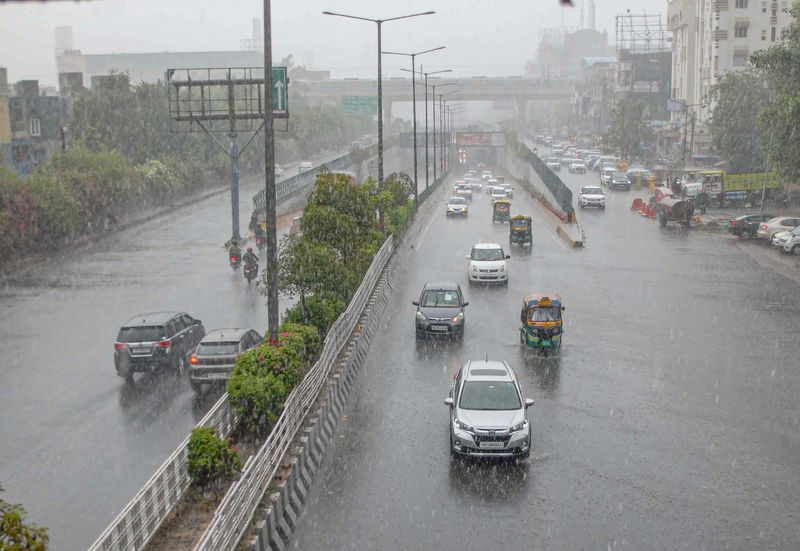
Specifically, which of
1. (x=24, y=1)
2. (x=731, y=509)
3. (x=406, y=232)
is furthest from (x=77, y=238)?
(x=24, y=1)

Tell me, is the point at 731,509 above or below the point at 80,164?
below

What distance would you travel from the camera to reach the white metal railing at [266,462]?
11.1 metres

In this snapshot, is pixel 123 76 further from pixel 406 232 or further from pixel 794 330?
pixel 794 330

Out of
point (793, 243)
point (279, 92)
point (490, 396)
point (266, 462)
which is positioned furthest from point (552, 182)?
point (266, 462)

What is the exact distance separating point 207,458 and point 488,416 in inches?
221

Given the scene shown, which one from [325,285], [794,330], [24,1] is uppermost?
[24,1]

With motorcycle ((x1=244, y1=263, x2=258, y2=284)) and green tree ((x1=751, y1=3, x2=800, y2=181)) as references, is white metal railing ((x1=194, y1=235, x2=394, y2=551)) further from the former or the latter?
green tree ((x1=751, y1=3, x2=800, y2=181))

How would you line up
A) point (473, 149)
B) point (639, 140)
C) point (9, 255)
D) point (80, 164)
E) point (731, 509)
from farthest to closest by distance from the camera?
point (473, 149)
point (639, 140)
point (80, 164)
point (9, 255)
point (731, 509)

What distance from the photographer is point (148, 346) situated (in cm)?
2231

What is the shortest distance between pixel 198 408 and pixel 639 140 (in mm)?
94544

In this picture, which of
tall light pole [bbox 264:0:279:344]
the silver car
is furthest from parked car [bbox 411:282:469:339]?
tall light pole [bbox 264:0:279:344]

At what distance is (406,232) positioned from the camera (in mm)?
49406

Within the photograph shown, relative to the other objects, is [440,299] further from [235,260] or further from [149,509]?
[149,509]

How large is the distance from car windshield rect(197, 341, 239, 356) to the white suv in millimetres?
16350
